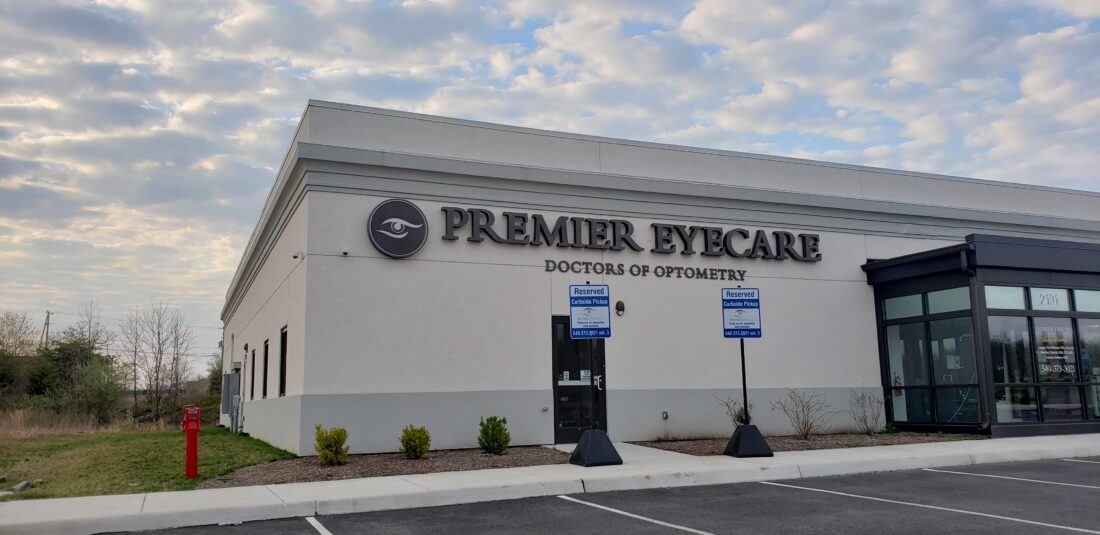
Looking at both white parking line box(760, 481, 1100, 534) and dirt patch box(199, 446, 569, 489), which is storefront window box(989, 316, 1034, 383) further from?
dirt patch box(199, 446, 569, 489)

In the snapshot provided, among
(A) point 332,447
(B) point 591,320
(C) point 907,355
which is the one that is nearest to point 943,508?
(B) point 591,320

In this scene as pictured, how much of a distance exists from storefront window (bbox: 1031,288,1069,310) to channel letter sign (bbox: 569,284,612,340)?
439 inches

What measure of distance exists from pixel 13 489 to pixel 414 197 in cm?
814

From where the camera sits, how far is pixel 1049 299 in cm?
1853

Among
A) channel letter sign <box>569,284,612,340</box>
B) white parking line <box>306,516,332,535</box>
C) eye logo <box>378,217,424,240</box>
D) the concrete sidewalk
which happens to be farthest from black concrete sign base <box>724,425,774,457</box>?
A: white parking line <box>306,516,332,535</box>

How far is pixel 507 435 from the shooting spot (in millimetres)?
14836

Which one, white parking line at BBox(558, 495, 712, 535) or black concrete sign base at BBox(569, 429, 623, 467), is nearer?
white parking line at BBox(558, 495, 712, 535)

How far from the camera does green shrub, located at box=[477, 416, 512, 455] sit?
14695 mm

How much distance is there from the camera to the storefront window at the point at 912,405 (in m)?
18.6

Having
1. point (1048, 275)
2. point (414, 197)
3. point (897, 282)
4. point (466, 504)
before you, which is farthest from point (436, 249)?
point (1048, 275)

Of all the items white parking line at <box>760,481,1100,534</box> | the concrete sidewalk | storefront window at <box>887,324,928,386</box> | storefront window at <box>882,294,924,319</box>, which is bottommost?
white parking line at <box>760,481,1100,534</box>

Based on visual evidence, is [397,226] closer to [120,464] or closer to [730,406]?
[120,464]

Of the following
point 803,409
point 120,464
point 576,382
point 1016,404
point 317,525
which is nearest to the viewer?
point 317,525

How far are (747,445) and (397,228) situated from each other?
7670mm
